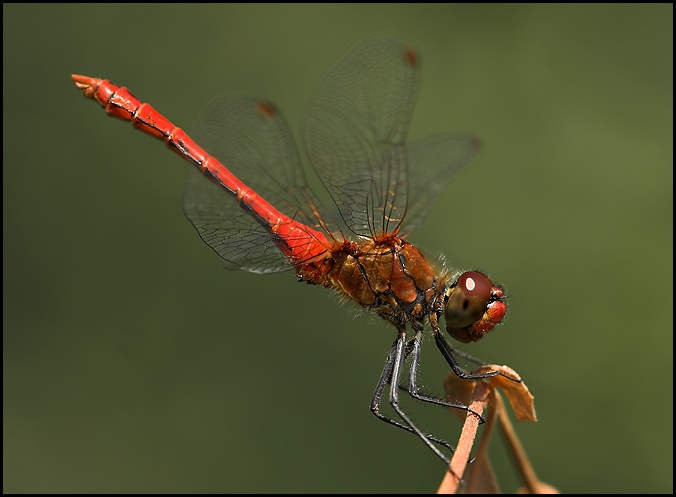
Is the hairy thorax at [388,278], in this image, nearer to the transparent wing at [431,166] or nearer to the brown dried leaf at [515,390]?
the transparent wing at [431,166]

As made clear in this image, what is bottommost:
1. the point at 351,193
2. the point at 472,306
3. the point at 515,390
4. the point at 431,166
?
the point at 515,390

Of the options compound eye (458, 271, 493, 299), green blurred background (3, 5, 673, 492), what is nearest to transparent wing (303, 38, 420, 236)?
compound eye (458, 271, 493, 299)

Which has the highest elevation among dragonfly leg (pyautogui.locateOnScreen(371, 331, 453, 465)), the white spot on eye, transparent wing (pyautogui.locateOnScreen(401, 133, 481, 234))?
transparent wing (pyautogui.locateOnScreen(401, 133, 481, 234))

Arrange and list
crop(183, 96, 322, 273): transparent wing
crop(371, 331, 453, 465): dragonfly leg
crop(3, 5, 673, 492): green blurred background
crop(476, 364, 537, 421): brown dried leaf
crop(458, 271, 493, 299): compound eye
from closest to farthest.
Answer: crop(476, 364, 537, 421): brown dried leaf, crop(458, 271, 493, 299): compound eye, crop(371, 331, 453, 465): dragonfly leg, crop(183, 96, 322, 273): transparent wing, crop(3, 5, 673, 492): green blurred background

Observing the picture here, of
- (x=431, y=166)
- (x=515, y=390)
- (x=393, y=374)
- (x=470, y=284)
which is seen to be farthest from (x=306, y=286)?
(x=515, y=390)

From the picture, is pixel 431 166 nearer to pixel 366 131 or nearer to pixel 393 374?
pixel 366 131

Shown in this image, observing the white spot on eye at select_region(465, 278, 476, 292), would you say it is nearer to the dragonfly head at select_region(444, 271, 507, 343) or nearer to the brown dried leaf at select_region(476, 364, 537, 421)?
the dragonfly head at select_region(444, 271, 507, 343)

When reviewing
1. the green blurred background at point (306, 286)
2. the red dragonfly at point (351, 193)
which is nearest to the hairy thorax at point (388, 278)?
the red dragonfly at point (351, 193)
